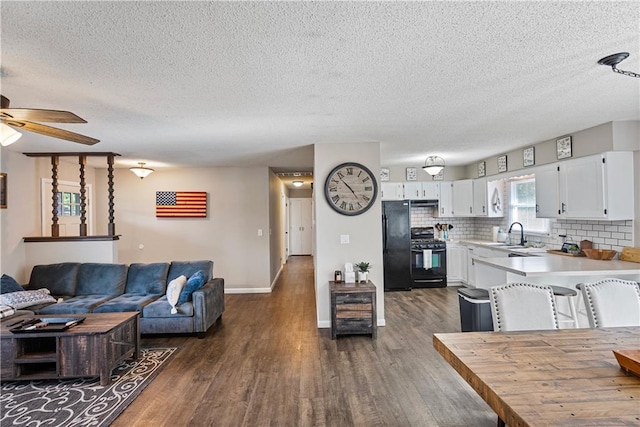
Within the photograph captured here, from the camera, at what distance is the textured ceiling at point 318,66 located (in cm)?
163

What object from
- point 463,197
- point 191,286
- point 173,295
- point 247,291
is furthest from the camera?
point 463,197

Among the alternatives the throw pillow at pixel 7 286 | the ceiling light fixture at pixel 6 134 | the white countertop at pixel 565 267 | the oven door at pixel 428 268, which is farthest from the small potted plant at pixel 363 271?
the throw pillow at pixel 7 286

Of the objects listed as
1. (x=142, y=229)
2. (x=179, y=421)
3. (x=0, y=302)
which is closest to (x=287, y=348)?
(x=179, y=421)

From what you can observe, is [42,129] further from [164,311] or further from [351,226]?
[351,226]

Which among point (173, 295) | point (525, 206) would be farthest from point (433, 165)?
point (173, 295)

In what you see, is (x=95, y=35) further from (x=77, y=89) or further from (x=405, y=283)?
(x=405, y=283)

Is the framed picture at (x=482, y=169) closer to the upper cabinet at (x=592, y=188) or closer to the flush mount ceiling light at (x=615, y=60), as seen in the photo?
the upper cabinet at (x=592, y=188)

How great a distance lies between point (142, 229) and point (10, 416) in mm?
4492

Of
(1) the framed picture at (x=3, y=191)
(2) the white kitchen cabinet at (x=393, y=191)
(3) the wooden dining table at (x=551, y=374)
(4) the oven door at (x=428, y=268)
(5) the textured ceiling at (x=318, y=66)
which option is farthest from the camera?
(2) the white kitchen cabinet at (x=393, y=191)

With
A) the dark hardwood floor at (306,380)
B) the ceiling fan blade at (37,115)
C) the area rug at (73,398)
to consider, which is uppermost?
the ceiling fan blade at (37,115)

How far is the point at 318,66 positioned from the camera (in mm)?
2195

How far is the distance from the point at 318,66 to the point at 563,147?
3.84 m

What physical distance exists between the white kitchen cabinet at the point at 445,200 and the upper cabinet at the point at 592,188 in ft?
7.68

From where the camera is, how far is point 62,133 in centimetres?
280
